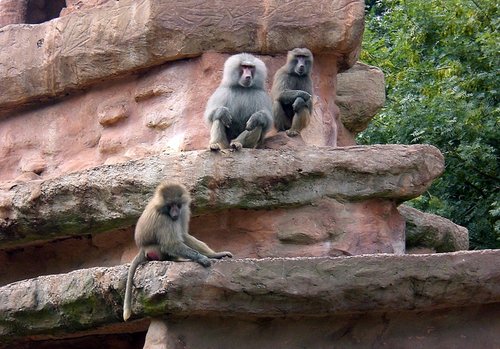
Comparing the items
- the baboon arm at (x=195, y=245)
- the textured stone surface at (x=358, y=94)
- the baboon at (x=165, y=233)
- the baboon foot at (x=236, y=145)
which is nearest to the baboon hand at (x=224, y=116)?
the baboon foot at (x=236, y=145)

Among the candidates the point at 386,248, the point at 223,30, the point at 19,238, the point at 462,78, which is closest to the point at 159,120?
the point at 223,30

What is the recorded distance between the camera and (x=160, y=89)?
416 inches

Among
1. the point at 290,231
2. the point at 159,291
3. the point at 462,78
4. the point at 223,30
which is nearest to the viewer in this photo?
the point at 159,291

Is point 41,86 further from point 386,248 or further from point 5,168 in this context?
point 386,248

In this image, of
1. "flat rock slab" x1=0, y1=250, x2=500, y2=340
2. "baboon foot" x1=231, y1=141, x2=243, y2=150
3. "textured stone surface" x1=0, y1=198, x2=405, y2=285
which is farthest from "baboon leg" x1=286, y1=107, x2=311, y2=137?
"flat rock slab" x1=0, y1=250, x2=500, y2=340

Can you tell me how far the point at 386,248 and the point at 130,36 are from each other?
2922 mm

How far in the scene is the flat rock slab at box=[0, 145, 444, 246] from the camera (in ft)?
31.2

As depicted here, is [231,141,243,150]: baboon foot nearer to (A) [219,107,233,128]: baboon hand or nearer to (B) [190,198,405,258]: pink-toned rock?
(A) [219,107,233,128]: baboon hand

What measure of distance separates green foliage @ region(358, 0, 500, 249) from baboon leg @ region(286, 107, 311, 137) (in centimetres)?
446

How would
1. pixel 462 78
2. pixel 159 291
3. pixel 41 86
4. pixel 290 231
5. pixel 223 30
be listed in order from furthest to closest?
1. pixel 462 78
2. pixel 41 86
3. pixel 223 30
4. pixel 290 231
5. pixel 159 291

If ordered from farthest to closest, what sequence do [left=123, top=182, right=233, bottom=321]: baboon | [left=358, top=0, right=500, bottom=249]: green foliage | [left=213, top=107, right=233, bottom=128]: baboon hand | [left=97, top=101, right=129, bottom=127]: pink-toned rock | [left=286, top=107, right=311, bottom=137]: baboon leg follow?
1. [left=358, top=0, right=500, bottom=249]: green foliage
2. [left=97, top=101, right=129, bottom=127]: pink-toned rock
3. [left=286, top=107, right=311, bottom=137]: baboon leg
4. [left=213, top=107, right=233, bottom=128]: baboon hand
5. [left=123, top=182, right=233, bottom=321]: baboon

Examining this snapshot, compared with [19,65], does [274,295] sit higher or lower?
lower

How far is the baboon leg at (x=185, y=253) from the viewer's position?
846cm

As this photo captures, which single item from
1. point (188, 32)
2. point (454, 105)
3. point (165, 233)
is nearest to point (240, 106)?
point (188, 32)
